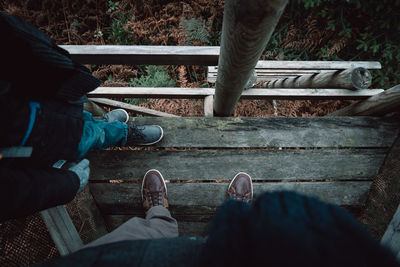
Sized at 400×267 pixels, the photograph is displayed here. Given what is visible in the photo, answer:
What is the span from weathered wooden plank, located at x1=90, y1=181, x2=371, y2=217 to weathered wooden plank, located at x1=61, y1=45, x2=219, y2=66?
4.43 ft

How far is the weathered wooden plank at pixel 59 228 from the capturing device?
5.16 ft

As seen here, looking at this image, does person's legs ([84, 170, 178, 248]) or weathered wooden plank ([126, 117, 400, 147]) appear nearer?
person's legs ([84, 170, 178, 248])

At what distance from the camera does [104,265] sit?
91cm

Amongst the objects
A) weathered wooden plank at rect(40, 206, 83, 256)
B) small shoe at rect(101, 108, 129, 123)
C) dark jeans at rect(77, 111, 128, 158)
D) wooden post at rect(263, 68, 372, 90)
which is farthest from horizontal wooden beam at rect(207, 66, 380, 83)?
weathered wooden plank at rect(40, 206, 83, 256)

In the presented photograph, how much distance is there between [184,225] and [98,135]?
1410 millimetres

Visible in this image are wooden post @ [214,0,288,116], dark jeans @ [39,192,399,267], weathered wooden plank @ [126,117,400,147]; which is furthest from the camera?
weathered wooden plank @ [126,117,400,147]

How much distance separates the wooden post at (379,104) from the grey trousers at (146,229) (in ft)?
8.20

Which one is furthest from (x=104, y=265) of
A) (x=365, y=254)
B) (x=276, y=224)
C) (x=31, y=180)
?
(x=365, y=254)

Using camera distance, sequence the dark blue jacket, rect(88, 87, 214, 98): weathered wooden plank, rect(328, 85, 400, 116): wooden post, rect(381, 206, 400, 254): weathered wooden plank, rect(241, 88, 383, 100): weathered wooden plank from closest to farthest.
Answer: the dark blue jacket
rect(381, 206, 400, 254): weathered wooden plank
rect(328, 85, 400, 116): wooden post
rect(241, 88, 383, 100): weathered wooden plank
rect(88, 87, 214, 98): weathered wooden plank

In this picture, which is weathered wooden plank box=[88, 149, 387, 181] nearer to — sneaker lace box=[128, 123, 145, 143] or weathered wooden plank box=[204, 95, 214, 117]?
sneaker lace box=[128, 123, 145, 143]

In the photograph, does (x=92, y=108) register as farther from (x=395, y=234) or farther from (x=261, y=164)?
(x=395, y=234)

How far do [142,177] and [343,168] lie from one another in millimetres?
2351

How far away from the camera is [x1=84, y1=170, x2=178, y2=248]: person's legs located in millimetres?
1306

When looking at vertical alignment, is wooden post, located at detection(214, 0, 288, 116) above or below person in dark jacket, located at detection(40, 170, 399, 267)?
above
